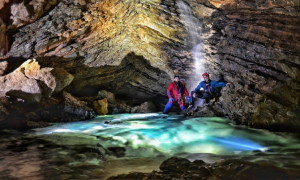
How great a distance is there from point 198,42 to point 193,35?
1.60 ft

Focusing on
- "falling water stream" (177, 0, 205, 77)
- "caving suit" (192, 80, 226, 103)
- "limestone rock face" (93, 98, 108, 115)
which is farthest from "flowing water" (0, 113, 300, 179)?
"limestone rock face" (93, 98, 108, 115)

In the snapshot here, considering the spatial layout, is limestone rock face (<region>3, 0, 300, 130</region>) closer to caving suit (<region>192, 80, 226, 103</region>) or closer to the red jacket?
caving suit (<region>192, 80, 226, 103</region>)

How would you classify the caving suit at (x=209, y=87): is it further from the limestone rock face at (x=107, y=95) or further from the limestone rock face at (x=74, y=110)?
the limestone rock face at (x=107, y=95)

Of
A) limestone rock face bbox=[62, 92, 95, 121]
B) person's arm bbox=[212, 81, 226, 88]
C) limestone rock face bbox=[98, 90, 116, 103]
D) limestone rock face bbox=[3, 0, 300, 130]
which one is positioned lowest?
limestone rock face bbox=[62, 92, 95, 121]

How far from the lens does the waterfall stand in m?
8.01

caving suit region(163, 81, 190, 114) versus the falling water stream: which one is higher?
the falling water stream

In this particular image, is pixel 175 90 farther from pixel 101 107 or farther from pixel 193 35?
pixel 101 107

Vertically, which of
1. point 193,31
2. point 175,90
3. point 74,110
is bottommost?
point 74,110

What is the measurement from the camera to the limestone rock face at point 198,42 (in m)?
6.77

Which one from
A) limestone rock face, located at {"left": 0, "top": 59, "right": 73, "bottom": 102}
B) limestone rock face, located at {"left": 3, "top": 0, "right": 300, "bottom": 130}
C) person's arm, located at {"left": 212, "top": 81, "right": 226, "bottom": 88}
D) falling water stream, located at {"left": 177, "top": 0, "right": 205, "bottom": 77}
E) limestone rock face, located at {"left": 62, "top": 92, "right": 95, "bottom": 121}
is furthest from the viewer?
person's arm, located at {"left": 212, "top": 81, "right": 226, "bottom": 88}

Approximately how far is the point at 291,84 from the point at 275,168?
4.63 metres

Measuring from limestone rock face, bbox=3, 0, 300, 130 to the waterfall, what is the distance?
39 millimetres

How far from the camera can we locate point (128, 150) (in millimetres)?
4641

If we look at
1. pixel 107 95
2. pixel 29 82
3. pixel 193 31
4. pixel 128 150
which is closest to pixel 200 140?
pixel 128 150
